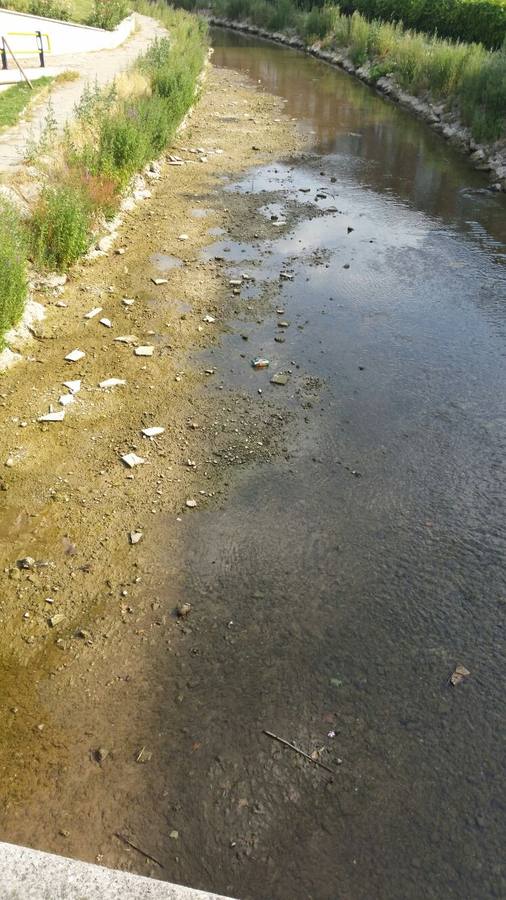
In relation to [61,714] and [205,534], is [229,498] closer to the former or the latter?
[205,534]

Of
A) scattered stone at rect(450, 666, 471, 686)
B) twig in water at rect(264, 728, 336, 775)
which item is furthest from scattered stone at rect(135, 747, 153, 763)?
scattered stone at rect(450, 666, 471, 686)

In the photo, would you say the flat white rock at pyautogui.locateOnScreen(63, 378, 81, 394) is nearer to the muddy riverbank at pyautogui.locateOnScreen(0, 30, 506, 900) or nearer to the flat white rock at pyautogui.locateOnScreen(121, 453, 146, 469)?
the muddy riverbank at pyautogui.locateOnScreen(0, 30, 506, 900)

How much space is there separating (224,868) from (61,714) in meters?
1.36

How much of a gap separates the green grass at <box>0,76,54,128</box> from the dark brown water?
726 cm

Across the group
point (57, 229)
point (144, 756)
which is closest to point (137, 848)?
point (144, 756)

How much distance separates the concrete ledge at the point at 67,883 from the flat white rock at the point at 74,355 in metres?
5.63

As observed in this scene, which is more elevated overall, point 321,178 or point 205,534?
point 321,178

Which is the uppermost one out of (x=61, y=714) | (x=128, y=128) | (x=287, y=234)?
(x=128, y=128)

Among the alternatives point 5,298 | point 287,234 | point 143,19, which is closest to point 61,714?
point 5,298

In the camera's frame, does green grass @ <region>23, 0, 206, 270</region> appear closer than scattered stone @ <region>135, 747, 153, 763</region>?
No

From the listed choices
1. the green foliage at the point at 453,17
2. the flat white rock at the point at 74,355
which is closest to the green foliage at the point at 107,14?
the green foliage at the point at 453,17

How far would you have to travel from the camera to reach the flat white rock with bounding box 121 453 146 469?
244 inches

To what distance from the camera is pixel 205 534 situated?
558cm

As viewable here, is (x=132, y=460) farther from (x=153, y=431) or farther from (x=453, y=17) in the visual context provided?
(x=453, y=17)
